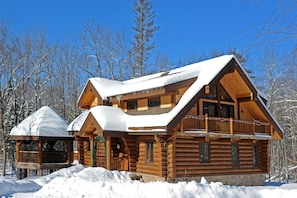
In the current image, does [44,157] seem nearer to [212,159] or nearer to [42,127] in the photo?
[42,127]

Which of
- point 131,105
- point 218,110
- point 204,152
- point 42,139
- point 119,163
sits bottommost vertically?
point 119,163

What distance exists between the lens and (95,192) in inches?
481

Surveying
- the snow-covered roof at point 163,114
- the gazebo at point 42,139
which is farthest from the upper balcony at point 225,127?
the gazebo at point 42,139

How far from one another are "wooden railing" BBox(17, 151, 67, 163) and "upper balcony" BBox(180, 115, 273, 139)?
13.3m

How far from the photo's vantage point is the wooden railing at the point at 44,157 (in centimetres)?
2614

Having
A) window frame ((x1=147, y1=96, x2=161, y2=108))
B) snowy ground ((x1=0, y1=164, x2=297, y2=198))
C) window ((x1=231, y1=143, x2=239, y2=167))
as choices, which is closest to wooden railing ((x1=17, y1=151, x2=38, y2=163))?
window frame ((x1=147, y1=96, x2=161, y2=108))

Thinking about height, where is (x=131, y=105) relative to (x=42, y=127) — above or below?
above

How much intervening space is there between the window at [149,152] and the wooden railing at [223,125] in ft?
8.98

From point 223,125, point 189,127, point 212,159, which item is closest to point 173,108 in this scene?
point 189,127

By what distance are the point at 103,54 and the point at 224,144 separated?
2442 centimetres

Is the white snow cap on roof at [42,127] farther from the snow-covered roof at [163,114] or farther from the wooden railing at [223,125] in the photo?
the wooden railing at [223,125]

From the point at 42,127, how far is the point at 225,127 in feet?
45.4

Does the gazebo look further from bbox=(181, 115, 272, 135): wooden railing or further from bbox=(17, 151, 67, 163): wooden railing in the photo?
bbox=(181, 115, 272, 135): wooden railing

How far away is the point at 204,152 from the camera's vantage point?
19.5m
